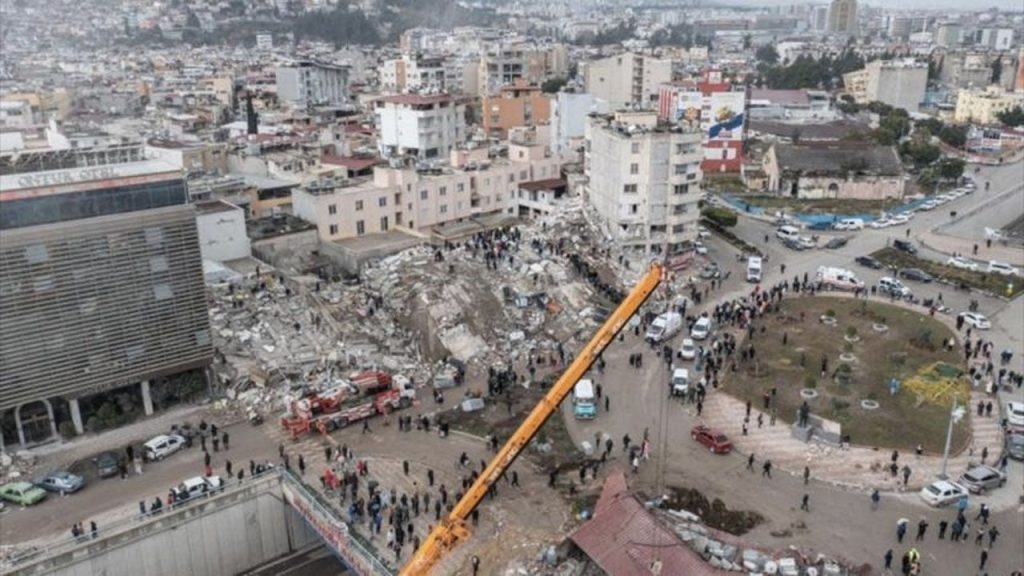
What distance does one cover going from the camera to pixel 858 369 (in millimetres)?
34031

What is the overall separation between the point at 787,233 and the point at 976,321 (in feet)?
50.9

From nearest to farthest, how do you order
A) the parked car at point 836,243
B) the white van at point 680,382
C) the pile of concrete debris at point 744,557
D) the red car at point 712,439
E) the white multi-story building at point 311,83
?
the pile of concrete debris at point 744,557 → the red car at point 712,439 → the white van at point 680,382 → the parked car at point 836,243 → the white multi-story building at point 311,83

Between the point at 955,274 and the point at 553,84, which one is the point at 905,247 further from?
the point at 553,84

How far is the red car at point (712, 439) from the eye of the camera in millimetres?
27578

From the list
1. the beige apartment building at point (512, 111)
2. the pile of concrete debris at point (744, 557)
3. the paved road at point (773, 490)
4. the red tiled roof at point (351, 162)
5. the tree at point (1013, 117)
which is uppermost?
the beige apartment building at point (512, 111)

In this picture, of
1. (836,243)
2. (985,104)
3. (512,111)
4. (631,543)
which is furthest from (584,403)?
(985,104)

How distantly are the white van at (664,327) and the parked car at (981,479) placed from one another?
44.5ft

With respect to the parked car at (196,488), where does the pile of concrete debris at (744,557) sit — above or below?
above

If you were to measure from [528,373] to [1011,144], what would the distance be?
72.7m

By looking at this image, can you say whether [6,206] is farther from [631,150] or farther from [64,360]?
[631,150]

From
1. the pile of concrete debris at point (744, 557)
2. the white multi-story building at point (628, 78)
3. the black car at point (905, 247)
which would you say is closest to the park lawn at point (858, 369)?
the pile of concrete debris at point (744, 557)

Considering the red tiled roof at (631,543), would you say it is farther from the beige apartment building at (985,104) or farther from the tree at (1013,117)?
the beige apartment building at (985,104)

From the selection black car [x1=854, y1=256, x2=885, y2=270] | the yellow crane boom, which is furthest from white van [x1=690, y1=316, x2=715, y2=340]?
the yellow crane boom

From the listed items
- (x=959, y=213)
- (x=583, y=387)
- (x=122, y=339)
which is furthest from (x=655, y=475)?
(x=959, y=213)
